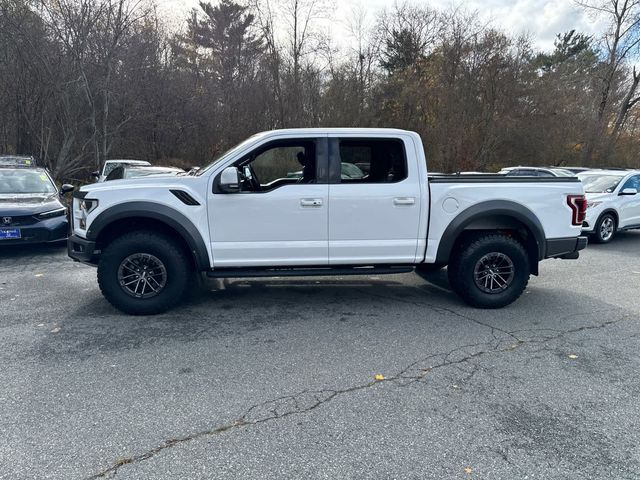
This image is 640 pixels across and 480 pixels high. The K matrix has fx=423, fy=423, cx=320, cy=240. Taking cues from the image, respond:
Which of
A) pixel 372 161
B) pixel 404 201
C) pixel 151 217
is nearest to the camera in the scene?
pixel 151 217

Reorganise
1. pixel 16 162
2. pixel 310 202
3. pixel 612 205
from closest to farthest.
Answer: pixel 310 202, pixel 16 162, pixel 612 205

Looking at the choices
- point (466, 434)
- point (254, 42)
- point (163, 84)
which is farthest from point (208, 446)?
point (254, 42)

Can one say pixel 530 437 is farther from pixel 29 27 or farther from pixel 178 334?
pixel 29 27

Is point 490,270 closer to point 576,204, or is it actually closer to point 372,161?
point 576,204

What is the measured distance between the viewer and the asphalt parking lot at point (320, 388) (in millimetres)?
2455

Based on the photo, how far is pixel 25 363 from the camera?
3.61 metres

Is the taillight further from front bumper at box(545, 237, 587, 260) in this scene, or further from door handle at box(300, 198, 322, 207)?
door handle at box(300, 198, 322, 207)

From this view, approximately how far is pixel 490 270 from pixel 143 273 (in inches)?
157

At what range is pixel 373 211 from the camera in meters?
4.70

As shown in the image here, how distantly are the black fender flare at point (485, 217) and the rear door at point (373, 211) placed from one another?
0.35 m

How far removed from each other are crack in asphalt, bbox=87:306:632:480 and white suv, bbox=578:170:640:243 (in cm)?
601

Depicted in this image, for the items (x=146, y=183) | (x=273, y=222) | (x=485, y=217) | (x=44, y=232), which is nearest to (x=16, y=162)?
(x=44, y=232)

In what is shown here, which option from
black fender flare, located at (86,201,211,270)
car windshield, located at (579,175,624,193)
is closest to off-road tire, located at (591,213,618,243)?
car windshield, located at (579,175,624,193)

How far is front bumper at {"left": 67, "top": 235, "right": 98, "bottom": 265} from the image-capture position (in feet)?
14.9
